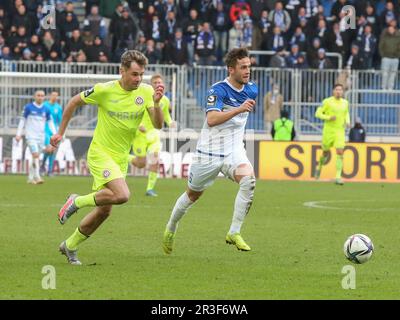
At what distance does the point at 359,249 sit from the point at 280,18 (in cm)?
2168

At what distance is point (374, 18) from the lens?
109 ft

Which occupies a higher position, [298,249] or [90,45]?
[90,45]

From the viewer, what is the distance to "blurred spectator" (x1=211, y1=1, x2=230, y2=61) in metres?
32.6

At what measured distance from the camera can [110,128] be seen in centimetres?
1170

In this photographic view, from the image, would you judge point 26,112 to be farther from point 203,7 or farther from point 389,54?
point 389,54

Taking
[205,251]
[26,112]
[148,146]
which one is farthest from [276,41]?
[205,251]

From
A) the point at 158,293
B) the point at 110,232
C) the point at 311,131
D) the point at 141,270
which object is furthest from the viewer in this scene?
the point at 311,131

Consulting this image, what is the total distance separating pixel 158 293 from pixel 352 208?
1091cm

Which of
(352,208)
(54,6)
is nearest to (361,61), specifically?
(54,6)

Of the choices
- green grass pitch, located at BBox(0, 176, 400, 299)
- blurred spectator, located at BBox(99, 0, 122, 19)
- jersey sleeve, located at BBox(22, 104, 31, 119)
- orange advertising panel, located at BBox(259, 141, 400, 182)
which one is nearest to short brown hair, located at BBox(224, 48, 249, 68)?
green grass pitch, located at BBox(0, 176, 400, 299)

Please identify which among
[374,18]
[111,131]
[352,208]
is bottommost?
[352,208]

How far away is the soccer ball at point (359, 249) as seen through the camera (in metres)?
11.2

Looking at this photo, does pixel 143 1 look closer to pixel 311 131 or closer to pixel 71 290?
pixel 311 131

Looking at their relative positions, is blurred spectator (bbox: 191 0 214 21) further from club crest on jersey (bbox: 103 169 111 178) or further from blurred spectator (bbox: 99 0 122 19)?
club crest on jersey (bbox: 103 169 111 178)
